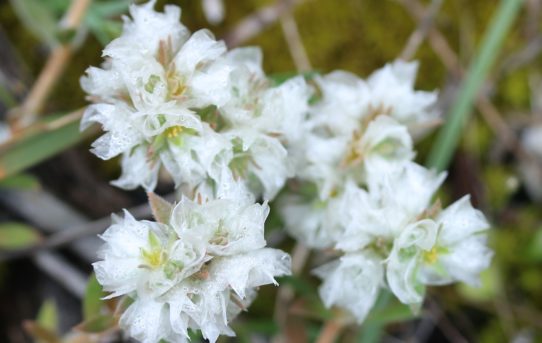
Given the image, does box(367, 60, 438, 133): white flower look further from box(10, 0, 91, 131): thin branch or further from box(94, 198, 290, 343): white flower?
box(10, 0, 91, 131): thin branch

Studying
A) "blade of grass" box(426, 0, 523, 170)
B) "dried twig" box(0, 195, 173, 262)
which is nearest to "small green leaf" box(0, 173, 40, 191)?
"dried twig" box(0, 195, 173, 262)

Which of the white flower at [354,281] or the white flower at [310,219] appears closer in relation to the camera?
the white flower at [354,281]

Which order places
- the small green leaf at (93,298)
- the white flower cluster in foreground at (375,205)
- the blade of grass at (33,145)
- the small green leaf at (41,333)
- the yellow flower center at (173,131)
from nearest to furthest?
1. the yellow flower center at (173,131)
2. the white flower cluster in foreground at (375,205)
3. the small green leaf at (93,298)
4. the small green leaf at (41,333)
5. the blade of grass at (33,145)

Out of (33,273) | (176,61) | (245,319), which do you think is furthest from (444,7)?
(33,273)

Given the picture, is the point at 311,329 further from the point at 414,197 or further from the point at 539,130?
the point at 539,130

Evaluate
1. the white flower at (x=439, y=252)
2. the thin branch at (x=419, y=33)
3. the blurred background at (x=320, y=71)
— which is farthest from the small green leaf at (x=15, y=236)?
the thin branch at (x=419, y=33)

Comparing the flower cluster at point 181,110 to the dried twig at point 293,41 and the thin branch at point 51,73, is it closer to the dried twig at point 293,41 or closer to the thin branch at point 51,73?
the thin branch at point 51,73

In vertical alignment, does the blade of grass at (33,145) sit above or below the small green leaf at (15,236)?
above
